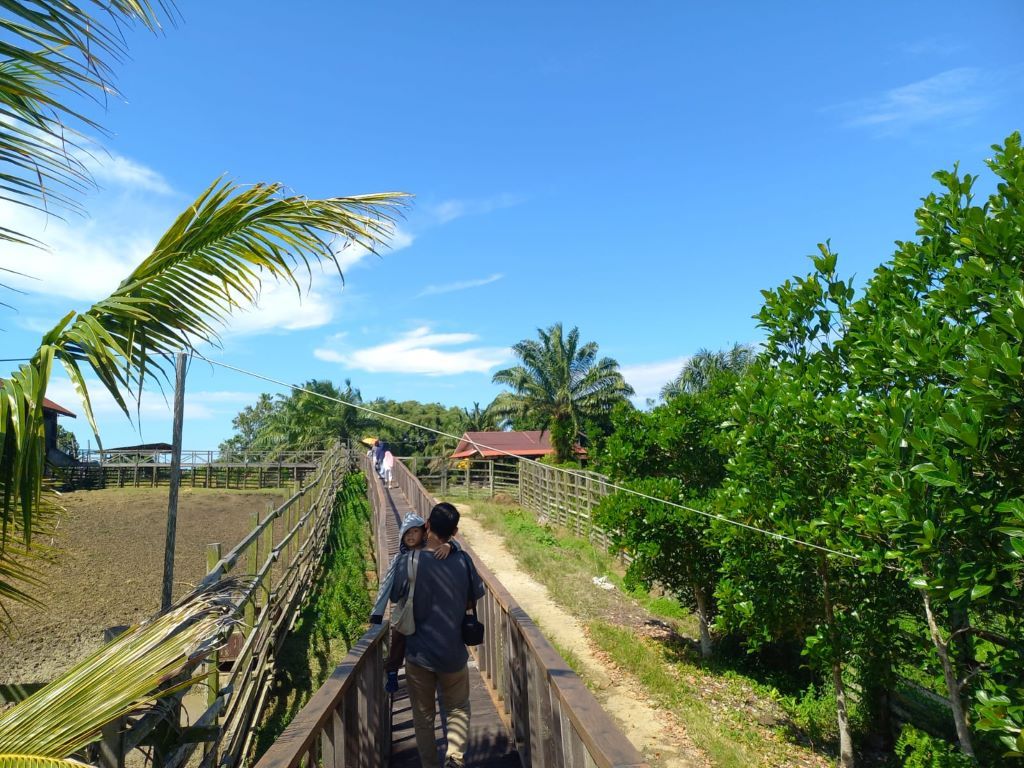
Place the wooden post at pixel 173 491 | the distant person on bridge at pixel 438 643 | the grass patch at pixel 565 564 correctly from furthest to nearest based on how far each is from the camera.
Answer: the grass patch at pixel 565 564 < the wooden post at pixel 173 491 < the distant person on bridge at pixel 438 643

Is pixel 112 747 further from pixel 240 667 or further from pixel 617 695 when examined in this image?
pixel 617 695

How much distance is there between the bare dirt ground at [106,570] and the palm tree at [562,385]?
46.0 feet

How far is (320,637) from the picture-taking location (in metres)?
10.6

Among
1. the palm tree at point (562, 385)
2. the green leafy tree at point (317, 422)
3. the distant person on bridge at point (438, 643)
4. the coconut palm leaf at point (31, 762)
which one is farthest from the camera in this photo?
the green leafy tree at point (317, 422)

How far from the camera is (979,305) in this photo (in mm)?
4355

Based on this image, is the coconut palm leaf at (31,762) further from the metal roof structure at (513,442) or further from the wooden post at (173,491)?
the metal roof structure at (513,442)

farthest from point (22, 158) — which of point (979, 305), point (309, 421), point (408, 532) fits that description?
point (309, 421)

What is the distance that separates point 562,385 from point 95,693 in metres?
34.1

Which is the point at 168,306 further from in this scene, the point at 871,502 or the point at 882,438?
the point at 871,502

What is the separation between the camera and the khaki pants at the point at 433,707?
346 centimetres

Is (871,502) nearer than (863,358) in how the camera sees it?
Yes

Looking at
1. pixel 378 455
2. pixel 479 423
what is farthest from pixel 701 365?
pixel 378 455

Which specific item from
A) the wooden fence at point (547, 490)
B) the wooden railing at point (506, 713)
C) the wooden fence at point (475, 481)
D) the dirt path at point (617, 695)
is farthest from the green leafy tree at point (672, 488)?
the wooden fence at point (475, 481)

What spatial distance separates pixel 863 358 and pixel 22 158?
5.08 m
